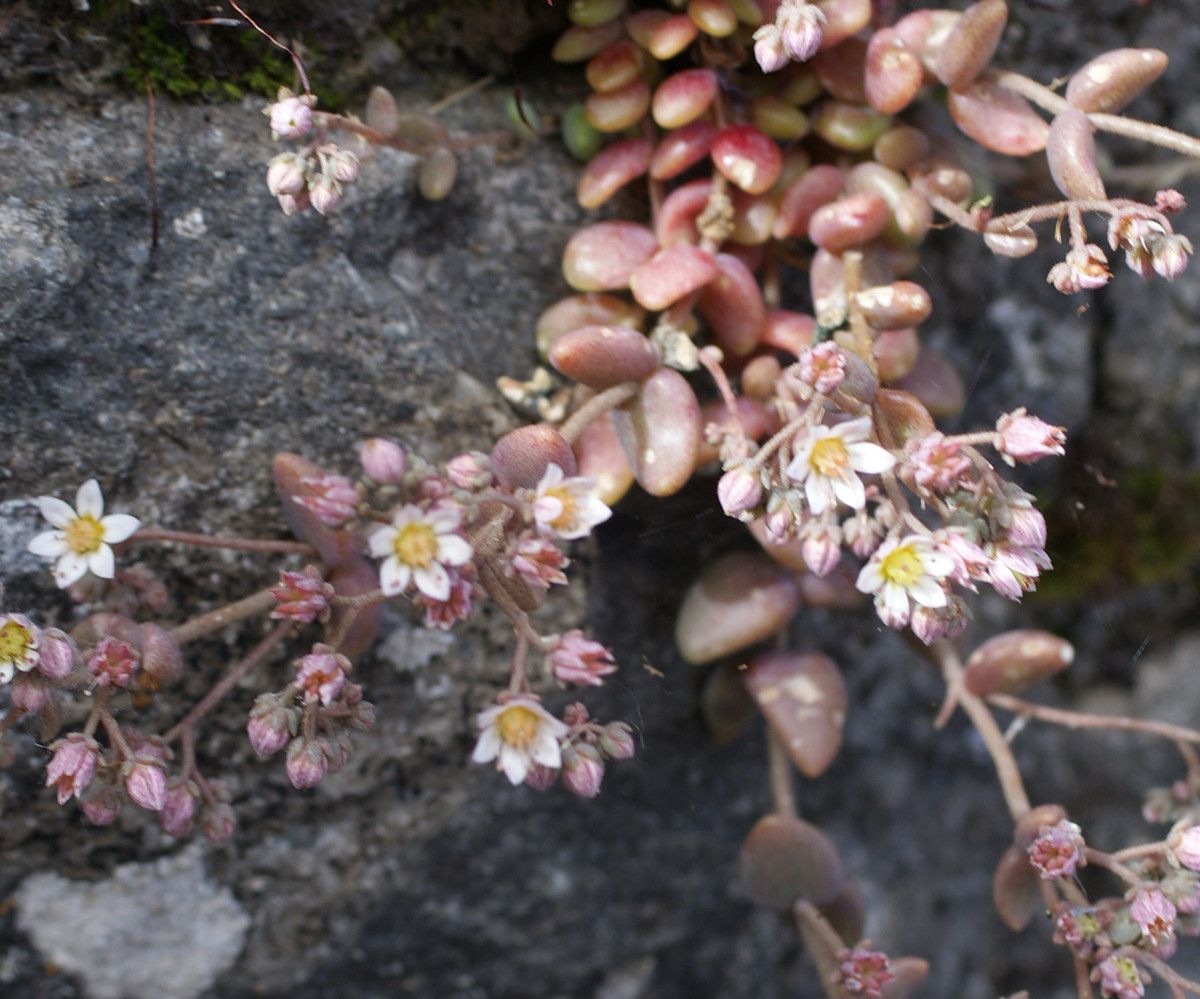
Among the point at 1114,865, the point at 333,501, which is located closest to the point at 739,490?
the point at 333,501

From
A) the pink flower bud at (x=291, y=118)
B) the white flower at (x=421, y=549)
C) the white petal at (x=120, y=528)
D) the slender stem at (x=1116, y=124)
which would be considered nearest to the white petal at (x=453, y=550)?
the white flower at (x=421, y=549)

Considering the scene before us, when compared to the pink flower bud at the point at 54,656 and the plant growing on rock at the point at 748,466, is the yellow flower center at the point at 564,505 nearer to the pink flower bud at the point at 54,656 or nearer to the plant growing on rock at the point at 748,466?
the plant growing on rock at the point at 748,466

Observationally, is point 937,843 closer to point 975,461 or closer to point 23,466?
point 975,461

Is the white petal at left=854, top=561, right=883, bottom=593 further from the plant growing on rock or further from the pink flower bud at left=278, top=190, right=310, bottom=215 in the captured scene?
the pink flower bud at left=278, top=190, right=310, bottom=215

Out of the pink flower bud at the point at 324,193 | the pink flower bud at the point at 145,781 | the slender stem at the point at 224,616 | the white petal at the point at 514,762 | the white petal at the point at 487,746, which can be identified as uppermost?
the pink flower bud at the point at 324,193

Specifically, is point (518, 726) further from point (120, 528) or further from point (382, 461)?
point (120, 528)

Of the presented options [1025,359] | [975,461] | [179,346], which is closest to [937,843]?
[1025,359]

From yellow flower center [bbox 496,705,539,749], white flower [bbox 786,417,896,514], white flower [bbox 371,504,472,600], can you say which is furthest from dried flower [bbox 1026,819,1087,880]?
white flower [bbox 371,504,472,600]
